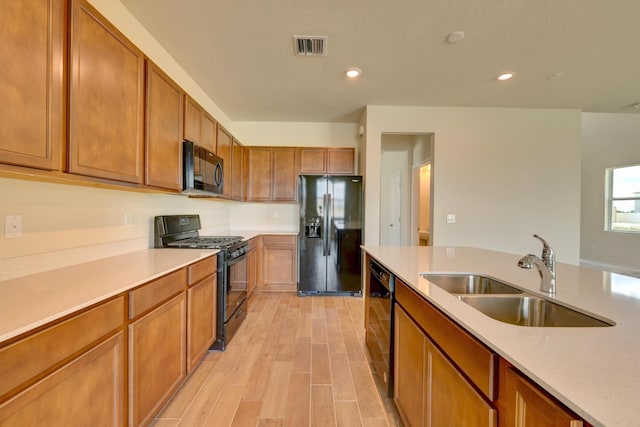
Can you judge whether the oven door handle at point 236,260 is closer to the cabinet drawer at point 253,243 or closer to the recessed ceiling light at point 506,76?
the cabinet drawer at point 253,243

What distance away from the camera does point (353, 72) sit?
2.78 m

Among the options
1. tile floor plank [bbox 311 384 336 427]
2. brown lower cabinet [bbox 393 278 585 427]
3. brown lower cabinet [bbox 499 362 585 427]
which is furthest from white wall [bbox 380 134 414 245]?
brown lower cabinet [bbox 499 362 585 427]

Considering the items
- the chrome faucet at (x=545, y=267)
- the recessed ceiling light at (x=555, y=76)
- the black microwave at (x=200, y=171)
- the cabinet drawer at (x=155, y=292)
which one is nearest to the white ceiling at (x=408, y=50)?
the recessed ceiling light at (x=555, y=76)

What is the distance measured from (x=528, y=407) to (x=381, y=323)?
4.15ft

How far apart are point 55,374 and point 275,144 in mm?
3974

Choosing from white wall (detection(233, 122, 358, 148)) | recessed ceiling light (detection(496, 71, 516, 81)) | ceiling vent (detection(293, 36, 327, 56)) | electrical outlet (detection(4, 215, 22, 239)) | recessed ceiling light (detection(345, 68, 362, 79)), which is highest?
recessed ceiling light (detection(496, 71, 516, 81))

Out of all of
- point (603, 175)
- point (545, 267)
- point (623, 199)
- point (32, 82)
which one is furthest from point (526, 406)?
point (603, 175)

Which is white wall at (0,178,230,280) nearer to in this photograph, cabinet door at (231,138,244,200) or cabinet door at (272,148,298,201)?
cabinet door at (231,138,244,200)

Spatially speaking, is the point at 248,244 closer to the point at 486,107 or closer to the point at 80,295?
the point at 80,295

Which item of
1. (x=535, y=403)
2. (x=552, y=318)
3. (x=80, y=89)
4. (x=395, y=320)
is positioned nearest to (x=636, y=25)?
(x=552, y=318)

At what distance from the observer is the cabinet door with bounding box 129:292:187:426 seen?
1273mm

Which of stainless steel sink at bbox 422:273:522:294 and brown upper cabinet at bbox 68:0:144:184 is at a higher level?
brown upper cabinet at bbox 68:0:144:184

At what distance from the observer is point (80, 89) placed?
1.22 meters

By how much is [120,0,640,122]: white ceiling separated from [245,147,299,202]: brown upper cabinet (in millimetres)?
764
